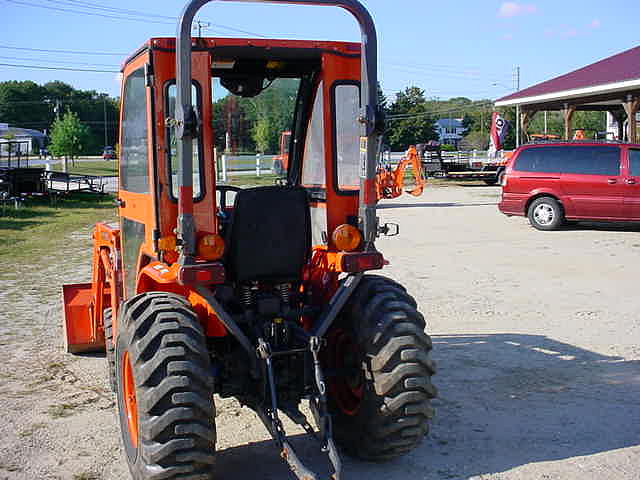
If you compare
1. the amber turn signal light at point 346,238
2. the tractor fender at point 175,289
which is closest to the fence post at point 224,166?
the tractor fender at point 175,289

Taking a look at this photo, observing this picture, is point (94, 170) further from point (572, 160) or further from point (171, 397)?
point (171, 397)

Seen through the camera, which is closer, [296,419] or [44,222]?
[296,419]

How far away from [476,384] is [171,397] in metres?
3.08

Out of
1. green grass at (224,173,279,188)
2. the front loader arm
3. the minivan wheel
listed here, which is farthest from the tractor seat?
the minivan wheel

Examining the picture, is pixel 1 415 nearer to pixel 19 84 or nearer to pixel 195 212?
pixel 195 212

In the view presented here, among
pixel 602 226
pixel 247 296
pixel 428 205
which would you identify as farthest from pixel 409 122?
pixel 247 296

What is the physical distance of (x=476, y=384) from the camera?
6012 millimetres

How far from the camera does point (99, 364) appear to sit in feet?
22.1

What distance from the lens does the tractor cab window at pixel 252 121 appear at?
4848mm

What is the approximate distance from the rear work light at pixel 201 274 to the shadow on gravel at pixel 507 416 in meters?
1.27

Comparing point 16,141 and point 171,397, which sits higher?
point 16,141

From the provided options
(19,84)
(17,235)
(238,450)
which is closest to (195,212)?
(238,450)

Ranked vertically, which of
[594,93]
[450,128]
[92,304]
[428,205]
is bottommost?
[92,304]

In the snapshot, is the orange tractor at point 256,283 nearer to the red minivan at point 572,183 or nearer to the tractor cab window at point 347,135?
the tractor cab window at point 347,135
